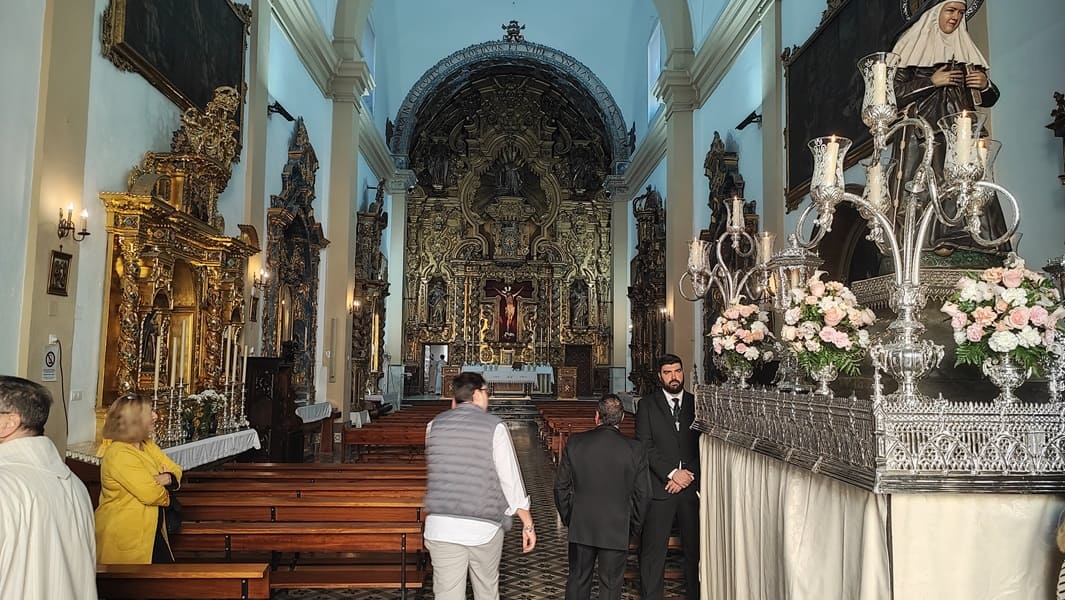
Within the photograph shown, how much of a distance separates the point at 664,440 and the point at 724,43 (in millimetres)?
10385

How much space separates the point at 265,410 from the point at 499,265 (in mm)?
15526

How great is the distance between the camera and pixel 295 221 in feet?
42.1

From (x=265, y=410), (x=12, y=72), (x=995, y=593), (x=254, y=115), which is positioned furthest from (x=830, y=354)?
(x=254, y=115)

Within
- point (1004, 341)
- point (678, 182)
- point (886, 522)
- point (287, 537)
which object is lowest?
point (287, 537)

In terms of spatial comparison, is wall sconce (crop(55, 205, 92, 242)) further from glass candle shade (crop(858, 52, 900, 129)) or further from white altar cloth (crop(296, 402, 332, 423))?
glass candle shade (crop(858, 52, 900, 129))

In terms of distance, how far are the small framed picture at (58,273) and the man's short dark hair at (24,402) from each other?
410 centimetres

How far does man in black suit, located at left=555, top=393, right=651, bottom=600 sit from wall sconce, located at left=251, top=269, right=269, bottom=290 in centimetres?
749

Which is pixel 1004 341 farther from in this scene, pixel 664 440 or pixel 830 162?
pixel 664 440

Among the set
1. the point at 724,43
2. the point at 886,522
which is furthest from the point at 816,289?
the point at 724,43

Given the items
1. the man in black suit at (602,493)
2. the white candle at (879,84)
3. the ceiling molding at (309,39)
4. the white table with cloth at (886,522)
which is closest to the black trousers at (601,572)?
the man in black suit at (602,493)

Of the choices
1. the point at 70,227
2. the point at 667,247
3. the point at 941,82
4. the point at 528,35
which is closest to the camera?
the point at 941,82

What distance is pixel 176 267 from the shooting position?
843cm

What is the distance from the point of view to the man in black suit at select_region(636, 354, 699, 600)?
4801 millimetres

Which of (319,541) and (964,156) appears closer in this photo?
(964,156)
